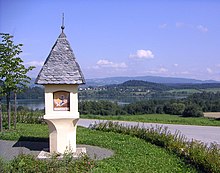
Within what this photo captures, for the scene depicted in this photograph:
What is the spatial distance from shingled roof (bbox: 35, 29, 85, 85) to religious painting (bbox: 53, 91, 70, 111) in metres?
0.45

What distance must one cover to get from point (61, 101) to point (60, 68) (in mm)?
1021

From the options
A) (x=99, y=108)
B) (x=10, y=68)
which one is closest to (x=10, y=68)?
(x=10, y=68)

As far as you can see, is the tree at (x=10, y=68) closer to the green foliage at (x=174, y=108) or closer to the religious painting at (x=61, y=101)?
the religious painting at (x=61, y=101)

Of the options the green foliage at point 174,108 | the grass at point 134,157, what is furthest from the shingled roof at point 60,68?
the green foliage at point 174,108

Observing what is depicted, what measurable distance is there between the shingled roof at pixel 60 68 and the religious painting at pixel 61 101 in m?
0.45

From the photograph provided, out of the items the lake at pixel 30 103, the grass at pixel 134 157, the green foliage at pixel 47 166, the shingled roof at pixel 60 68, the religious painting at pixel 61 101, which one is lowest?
the grass at pixel 134 157

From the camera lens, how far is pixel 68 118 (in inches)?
385

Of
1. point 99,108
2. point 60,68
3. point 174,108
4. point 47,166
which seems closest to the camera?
point 47,166

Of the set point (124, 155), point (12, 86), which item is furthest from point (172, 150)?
point (12, 86)

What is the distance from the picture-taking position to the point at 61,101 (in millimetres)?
9914

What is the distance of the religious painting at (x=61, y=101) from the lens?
9.91 meters

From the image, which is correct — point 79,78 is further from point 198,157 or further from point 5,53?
point 5,53

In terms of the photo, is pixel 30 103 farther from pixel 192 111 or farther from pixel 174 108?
pixel 192 111

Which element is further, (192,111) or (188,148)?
(192,111)
